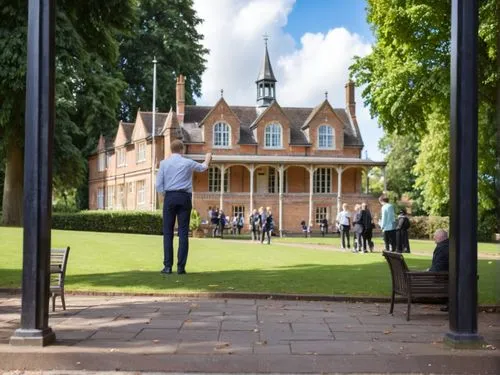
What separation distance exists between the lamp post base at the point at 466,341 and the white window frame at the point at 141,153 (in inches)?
1817

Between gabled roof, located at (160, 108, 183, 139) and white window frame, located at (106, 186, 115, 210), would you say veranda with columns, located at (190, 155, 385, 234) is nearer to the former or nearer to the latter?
gabled roof, located at (160, 108, 183, 139)

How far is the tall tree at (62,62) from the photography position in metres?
13.5

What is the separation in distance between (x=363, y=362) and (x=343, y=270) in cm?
785

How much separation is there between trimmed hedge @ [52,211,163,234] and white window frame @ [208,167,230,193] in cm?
1420

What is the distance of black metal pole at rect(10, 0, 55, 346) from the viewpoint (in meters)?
5.68

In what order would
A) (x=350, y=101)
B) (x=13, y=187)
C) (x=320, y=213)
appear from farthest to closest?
(x=350, y=101), (x=320, y=213), (x=13, y=187)

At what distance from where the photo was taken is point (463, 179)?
19.0 feet

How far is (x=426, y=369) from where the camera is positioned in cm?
528

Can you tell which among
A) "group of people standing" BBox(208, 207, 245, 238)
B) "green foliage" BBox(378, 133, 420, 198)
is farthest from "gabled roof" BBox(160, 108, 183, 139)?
"green foliage" BBox(378, 133, 420, 198)

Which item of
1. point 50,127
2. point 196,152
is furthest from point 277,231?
point 50,127

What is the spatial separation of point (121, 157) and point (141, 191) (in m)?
5.47

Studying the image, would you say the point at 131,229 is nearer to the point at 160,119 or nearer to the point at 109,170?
the point at 160,119

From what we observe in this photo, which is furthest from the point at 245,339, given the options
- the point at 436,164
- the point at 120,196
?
the point at 120,196

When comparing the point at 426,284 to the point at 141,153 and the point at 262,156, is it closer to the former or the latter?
the point at 262,156
